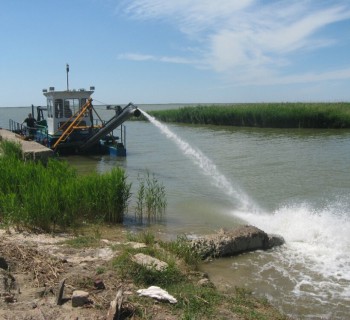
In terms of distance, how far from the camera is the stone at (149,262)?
17.9 feet

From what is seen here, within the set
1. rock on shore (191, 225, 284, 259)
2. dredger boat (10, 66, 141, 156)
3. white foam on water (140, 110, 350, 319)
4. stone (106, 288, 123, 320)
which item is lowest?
white foam on water (140, 110, 350, 319)

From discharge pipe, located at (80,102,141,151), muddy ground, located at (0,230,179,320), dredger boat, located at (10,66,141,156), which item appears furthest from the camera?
dredger boat, located at (10,66,141,156)

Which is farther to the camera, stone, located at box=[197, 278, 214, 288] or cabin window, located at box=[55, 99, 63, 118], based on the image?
cabin window, located at box=[55, 99, 63, 118]

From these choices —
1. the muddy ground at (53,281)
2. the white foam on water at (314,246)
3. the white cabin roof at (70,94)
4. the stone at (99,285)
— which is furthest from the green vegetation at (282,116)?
the stone at (99,285)

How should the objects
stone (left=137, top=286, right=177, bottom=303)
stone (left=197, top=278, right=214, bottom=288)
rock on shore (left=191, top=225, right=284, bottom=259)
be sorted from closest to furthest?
1. stone (left=137, top=286, right=177, bottom=303)
2. stone (left=197, top=278, right=214, bottom=288)
3. rock on shore (left=191, top=225, right=284, bottom=259)

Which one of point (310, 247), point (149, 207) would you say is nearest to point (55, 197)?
point (149, 207)

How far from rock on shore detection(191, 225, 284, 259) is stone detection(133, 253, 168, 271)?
1.57 meters

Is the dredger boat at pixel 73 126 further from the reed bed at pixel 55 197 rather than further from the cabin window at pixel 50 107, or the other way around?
the reed bed at pixel 55 197

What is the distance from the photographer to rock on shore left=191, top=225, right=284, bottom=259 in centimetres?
752

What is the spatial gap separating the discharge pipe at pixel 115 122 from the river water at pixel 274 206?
2.65 ft

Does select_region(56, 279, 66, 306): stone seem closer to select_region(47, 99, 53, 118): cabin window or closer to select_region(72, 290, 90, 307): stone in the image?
select_region(72, 290, 90, 307): stone

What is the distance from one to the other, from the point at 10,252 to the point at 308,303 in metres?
4.01

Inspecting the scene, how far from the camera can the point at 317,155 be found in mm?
21672

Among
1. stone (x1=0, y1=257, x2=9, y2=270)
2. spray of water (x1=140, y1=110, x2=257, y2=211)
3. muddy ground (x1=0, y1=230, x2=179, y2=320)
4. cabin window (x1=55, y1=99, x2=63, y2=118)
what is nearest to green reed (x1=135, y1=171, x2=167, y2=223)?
spray of water (x1=140, y1=110, x2=257, y2=211)
